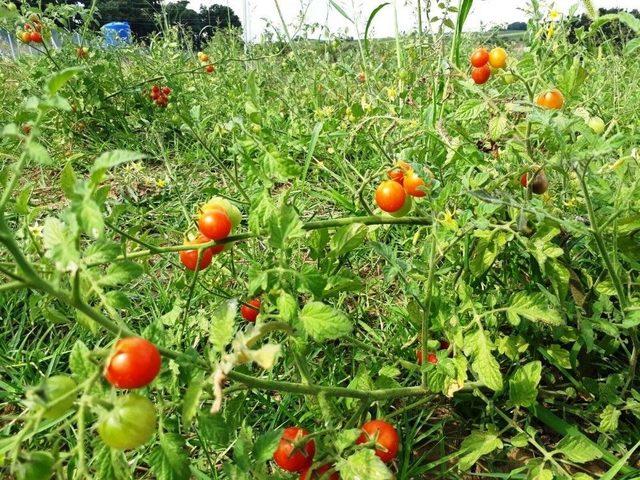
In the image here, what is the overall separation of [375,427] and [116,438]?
56 cm

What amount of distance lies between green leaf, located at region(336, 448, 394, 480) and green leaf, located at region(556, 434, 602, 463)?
487 mm

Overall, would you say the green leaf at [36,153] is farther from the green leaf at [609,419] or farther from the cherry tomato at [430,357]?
the green leaf at [609,419]

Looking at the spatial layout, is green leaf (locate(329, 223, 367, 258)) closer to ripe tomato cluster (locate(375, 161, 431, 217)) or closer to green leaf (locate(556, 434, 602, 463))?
ripe tomato cluster (locate(375, 161, 431, 217))

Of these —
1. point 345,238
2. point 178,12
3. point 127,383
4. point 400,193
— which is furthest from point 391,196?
point 178,12

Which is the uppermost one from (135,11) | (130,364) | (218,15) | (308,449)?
(135,11)

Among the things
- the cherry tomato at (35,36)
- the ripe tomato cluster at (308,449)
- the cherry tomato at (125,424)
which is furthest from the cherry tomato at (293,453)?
the cherry tomato at (35,36)

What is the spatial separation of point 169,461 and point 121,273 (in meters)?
0.31

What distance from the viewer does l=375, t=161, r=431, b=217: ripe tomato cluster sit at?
1199 mm

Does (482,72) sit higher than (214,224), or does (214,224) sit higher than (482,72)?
(482,72)

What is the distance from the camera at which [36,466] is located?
0.70 meters

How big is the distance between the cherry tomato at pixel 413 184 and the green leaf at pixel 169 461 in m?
0.69

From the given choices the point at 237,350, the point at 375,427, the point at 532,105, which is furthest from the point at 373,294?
the point at 237,350

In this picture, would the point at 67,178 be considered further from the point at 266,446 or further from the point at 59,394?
the point at 266,446

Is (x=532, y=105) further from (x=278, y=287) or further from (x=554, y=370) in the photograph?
(x=554, y=370)
